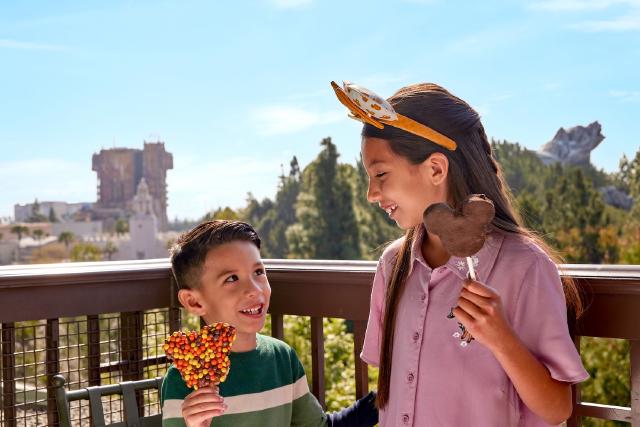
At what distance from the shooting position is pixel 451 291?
1555mm

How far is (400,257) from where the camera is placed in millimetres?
1685

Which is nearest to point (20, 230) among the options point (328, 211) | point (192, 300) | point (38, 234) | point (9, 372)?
point (38, 234)

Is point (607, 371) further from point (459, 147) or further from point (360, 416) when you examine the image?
point (459, 147)

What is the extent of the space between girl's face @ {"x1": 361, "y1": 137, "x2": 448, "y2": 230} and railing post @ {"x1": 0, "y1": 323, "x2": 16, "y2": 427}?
1.16 metres

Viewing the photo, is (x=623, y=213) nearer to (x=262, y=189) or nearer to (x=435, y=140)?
(x=262, y=189)

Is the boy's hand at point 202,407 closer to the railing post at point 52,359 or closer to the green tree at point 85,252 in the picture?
the railing post at point 52,359

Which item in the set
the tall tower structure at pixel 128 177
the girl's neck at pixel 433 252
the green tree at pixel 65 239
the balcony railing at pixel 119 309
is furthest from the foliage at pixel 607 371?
the tall tower structure at pixel 128 177

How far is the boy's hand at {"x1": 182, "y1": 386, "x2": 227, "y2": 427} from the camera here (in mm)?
1452

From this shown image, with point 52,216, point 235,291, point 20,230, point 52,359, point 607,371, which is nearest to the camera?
point 235,291

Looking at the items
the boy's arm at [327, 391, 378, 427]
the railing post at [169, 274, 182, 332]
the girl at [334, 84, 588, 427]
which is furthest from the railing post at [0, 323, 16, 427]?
the girl at [334, 84, 588, 427]

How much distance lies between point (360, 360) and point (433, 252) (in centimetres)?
51

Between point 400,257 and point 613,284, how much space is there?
1.40ft

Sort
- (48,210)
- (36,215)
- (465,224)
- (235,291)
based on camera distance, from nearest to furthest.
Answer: (465,224) → (235,291) → (36,215) → (48,210)

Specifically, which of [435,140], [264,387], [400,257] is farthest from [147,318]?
[435,140]
